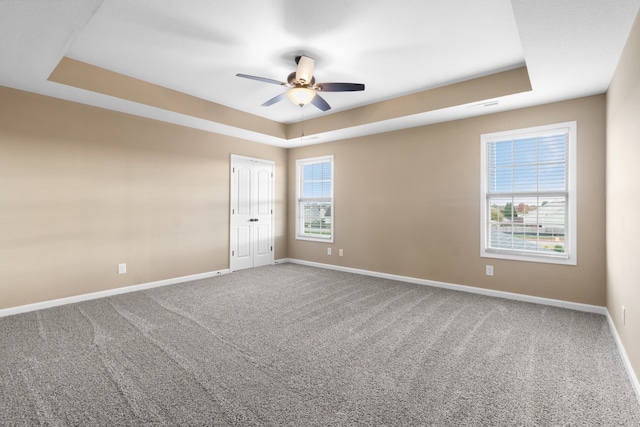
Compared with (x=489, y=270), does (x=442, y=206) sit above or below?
above

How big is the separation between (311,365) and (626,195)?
2815 millimetres

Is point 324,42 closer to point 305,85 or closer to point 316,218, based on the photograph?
point 305,85

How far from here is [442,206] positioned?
4.67 meters

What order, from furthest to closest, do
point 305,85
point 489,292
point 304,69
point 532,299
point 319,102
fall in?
point 489,292, point 532,299, point 319,102, point 305,85, point 304,69

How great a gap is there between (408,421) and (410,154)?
399 centimetres

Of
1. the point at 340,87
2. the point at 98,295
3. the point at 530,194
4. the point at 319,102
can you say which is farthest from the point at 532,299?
the point at 98,295

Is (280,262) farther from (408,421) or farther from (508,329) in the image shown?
(408,421)

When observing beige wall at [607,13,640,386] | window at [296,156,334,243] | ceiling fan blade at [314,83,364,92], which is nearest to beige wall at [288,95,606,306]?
window at [296,156,334,243]

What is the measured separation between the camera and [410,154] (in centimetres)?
499

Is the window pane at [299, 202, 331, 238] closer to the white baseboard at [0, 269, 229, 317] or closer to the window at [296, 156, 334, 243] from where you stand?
the window at [296, 156, 334, 243]

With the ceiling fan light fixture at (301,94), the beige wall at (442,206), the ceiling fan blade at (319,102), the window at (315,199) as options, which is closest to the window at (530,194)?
the beige wall at (442,206)

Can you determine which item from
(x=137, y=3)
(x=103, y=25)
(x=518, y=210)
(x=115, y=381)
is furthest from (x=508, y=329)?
(x=103, y=25)

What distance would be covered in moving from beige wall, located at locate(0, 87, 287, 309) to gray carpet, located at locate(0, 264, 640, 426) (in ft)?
1.84

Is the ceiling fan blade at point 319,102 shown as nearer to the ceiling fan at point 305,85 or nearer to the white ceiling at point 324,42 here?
the ceiling fan at point 305,85
